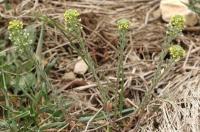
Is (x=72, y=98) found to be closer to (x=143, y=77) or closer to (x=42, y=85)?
(x=42, y=85)

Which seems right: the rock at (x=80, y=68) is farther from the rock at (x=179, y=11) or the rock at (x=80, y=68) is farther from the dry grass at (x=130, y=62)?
the rock at (x=179, y=11)

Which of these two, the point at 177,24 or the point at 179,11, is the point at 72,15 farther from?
the point at 179,11

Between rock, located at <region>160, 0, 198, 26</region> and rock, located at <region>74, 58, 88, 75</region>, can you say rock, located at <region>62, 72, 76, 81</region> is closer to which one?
rock, located at <region>74, 58, 88, 75</region>

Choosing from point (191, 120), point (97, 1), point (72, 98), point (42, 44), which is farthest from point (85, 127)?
point (97, 1)

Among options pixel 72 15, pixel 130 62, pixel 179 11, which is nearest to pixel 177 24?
pixel 72 15

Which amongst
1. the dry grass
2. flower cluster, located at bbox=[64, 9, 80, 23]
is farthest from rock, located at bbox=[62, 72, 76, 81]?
flower cluster, located at bbox=[64, 9, 80, 23]
